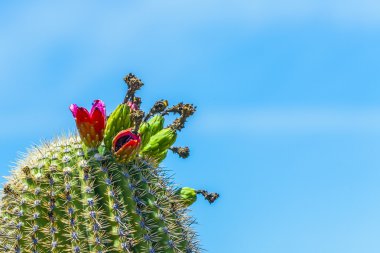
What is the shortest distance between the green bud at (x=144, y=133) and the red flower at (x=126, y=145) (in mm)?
186

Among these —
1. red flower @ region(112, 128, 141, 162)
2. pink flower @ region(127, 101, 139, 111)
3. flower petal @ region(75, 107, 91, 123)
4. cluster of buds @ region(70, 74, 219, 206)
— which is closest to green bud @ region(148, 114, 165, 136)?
cluster of buds @ region(70, 74, 219, 206)

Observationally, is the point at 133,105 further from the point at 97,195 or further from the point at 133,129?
the point at 97,195

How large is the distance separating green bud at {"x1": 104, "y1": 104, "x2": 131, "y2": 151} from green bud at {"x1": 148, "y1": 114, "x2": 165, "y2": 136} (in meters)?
0.43

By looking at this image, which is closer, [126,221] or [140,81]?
[126,221]

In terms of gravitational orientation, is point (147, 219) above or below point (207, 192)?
below

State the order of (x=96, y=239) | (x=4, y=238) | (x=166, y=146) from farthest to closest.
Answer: (x=166, y=146)
(x=4, y=238)
(x=96, y=239)

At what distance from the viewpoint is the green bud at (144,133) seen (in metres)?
5.98

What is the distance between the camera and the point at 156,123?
6328 mm

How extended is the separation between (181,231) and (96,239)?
85 cm

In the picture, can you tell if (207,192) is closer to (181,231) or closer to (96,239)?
(181,231)

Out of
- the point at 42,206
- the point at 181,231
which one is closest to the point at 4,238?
the point at 42,206

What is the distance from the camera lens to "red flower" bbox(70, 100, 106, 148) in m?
5.84

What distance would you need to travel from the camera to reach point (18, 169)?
604 cm

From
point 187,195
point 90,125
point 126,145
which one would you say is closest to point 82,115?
point 90,125
